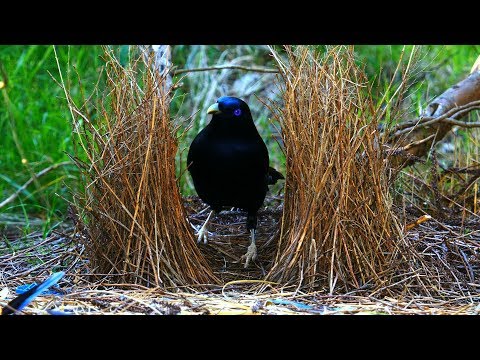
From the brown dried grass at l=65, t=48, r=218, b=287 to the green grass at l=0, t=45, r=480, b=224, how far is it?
1450mm

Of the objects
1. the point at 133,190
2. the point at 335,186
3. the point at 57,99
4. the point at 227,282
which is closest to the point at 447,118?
the point at 335,186

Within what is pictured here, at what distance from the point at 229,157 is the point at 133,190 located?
78cm

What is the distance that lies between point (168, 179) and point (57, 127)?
10.2 feet

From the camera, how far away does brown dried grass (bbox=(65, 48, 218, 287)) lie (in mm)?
3848

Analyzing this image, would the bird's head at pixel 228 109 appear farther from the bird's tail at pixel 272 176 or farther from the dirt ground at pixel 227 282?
the dirt ground at pixel 227 282

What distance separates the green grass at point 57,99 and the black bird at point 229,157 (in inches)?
47.5

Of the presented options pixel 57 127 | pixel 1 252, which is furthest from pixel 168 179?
pixel 57 127

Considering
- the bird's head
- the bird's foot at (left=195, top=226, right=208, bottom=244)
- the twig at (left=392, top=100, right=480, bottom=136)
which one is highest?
the bird's head

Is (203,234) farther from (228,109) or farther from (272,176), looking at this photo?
(228,109)

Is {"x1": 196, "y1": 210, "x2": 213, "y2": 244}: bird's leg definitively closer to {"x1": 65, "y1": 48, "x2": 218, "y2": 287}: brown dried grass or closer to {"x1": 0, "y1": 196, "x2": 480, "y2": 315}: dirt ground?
{"x1": 0, "y1": 196, "x2": 480, "y2": 315}: dirt ground

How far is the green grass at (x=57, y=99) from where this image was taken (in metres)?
6.16

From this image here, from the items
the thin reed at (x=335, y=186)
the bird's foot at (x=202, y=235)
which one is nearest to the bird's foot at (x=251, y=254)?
the bird's foot at (x=202, y=235)

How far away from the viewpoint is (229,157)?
445 centimetres

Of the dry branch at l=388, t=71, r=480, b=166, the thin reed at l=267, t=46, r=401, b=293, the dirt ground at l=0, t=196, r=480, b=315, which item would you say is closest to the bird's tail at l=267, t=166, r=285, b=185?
the dirt ground at l=0, t=196, r=480, b=315
